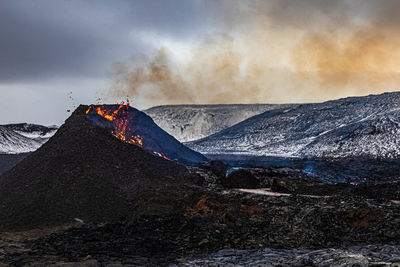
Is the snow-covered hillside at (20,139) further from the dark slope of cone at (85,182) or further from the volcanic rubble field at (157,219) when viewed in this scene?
the volcanic rubble field at (157,219)

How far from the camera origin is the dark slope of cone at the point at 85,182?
1502 cm

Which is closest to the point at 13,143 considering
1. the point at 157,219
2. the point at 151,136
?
the point at 151,136

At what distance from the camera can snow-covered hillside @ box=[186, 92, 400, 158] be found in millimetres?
49469

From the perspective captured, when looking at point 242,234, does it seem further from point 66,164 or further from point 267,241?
point 66,164

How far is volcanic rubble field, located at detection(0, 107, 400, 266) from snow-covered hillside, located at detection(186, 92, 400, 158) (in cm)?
3148

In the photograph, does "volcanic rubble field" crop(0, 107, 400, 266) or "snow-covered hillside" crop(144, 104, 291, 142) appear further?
"snow-covered hillside" crop(144, 104, 291, 142)

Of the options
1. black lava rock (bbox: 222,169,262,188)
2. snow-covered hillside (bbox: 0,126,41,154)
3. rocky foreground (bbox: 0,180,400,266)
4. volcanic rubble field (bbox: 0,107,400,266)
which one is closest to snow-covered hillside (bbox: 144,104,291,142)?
snow-covered hillside (bbox: 0,126,41,154)

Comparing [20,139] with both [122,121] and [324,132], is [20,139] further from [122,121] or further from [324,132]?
[324,132]

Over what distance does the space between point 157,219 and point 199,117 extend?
4219 inches

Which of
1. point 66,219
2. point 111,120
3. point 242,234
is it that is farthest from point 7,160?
point 242,234

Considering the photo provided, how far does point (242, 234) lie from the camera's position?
42.5 feet

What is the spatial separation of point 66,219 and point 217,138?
65149 mm

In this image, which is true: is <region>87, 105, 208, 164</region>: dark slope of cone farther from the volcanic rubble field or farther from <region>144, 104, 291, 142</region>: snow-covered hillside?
<region>144, 104, 291, 142</region>: snow-covered hillside


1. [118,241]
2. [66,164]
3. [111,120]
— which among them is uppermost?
[111,120]
